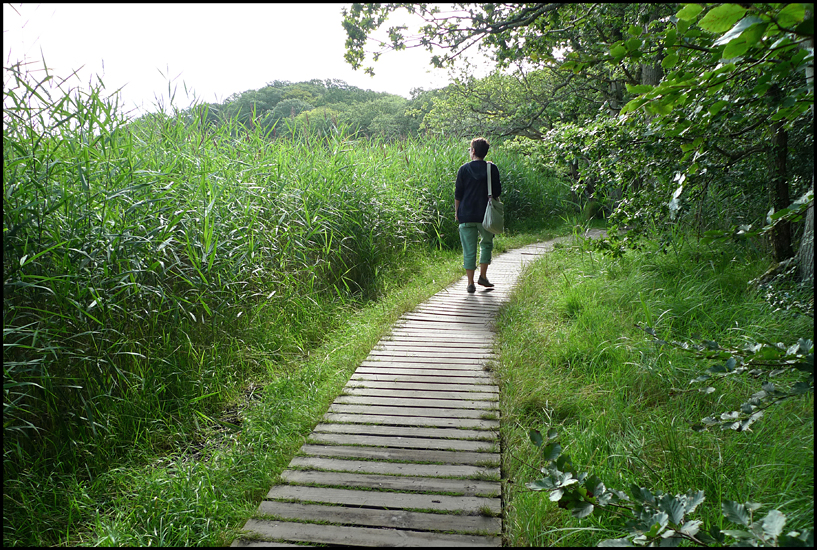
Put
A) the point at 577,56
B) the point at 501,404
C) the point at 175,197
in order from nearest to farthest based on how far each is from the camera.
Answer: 1. the point at 577,56
2. the point at 501,404
3. the point at 175,197

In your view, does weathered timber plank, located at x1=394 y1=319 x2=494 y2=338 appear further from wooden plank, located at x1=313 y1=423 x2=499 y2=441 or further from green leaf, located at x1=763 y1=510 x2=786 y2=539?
green leaf, located at x1=763 y1=510 x2=786 y2=539

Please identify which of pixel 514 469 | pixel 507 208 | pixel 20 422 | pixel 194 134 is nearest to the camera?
pixel 514 469

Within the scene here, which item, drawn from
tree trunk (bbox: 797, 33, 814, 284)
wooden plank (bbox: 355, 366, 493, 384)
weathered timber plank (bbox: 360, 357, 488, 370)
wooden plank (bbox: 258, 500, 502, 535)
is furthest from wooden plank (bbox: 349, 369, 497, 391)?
tree trunk (bbox: 797, 33, 814, 284)

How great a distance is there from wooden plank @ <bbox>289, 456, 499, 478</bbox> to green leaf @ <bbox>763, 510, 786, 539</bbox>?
4.90 feet

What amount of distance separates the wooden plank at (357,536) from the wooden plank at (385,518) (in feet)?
0.11

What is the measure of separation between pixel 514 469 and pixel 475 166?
383 centimetres

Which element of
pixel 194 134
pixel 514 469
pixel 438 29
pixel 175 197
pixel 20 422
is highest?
pixel 438 29

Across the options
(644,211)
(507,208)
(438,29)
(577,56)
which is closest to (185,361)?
(577,56)

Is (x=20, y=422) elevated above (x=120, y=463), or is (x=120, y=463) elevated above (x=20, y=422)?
(x=20, y=422)

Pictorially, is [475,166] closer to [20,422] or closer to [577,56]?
[577,56]

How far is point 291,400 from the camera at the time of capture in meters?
3.53

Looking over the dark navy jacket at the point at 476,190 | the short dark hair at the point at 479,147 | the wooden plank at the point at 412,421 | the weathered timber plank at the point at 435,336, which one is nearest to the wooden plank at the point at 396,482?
the wooden plank at the point at 412,421

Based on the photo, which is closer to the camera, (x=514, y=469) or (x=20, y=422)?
(x=514, y=469)

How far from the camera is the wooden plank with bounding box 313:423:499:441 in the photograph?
2.90 meters
